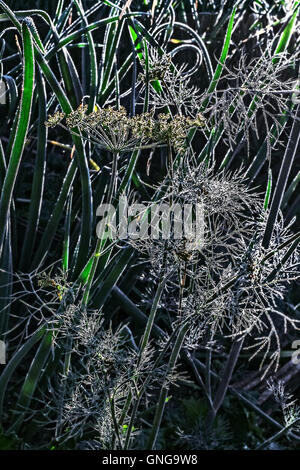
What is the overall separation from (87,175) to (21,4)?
756mm

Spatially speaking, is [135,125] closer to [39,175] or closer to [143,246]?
[143,246]

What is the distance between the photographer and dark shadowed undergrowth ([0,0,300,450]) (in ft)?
2.36

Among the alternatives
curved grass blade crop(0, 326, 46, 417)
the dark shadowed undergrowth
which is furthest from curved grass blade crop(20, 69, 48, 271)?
curved grass blade crop(0, 326, 46, 417)

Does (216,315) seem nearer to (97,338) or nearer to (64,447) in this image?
(97,338)

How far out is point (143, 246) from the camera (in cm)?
77

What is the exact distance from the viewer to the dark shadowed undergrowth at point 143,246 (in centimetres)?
72

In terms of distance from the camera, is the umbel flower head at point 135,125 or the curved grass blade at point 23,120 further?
the curved grass blade at point 23,120

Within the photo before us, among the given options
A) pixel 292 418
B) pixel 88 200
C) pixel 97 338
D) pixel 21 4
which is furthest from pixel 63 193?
pixel 21 4

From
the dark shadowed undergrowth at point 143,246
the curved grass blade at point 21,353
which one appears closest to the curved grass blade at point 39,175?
the dark shadowed undergrowth at point 143,246

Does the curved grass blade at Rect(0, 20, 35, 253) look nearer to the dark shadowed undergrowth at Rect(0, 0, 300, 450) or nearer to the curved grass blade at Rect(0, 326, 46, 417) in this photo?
the dark shadowed undergrowth at Rect(0, 0, 300, 450)

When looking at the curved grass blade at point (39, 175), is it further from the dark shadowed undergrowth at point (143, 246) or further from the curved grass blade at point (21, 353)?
the curved grass blade at point (21, 353)

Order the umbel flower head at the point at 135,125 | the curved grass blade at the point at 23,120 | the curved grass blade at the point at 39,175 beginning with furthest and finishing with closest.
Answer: the curved grass blade at the point at 39,175 → the curved grass blade at the point at 23,120 → the umbel flower head at the point at 135,125
